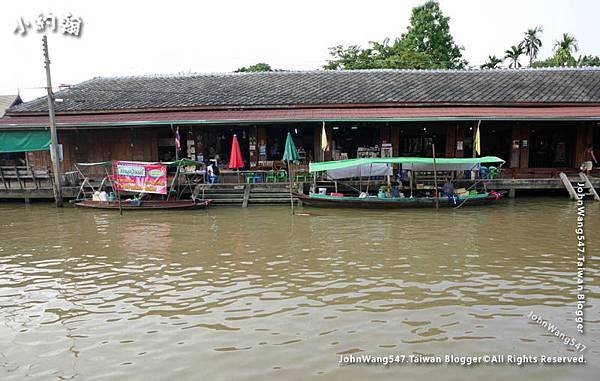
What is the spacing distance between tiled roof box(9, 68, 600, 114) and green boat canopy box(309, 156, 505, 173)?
4296 millimetres

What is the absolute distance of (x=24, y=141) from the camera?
17.5 metres

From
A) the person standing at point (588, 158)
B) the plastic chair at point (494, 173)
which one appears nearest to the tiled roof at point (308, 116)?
the person standing at point (588, 158)

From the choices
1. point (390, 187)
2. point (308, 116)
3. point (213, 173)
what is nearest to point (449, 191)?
point (390, 187)

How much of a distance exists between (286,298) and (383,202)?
26.5 ft

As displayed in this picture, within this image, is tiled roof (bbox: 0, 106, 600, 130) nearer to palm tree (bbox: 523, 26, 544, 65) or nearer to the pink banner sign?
the pink banner sign

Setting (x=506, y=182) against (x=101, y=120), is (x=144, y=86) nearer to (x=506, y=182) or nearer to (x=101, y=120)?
(x=101, y=120)

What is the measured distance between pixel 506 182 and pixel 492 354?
1257 centimetres

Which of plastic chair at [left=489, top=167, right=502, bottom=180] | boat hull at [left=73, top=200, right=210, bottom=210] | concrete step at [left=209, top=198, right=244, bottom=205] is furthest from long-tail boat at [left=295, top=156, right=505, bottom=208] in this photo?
boat hull at [left=73, top=200, right=210, bottom=210]

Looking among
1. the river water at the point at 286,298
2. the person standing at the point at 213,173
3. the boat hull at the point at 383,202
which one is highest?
the person standing at the point at 213,173

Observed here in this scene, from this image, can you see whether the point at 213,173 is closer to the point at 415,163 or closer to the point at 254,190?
the point at 254,190

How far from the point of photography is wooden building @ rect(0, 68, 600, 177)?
17359 millimetres

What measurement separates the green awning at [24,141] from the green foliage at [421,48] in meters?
21.8

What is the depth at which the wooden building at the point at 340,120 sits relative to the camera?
57.0ft

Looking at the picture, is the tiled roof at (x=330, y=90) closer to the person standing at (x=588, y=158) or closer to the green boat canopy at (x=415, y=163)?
the person standing at (x=588, y=158)
